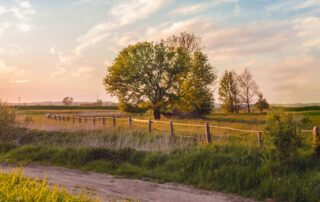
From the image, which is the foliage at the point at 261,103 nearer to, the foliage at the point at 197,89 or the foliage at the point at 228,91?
the foliage at the point at 228,91

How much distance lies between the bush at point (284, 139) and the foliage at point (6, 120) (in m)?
17.4

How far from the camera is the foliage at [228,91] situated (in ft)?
258

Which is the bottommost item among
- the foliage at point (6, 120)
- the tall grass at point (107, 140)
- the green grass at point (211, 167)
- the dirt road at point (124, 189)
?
the dirt road at point (124, 189)

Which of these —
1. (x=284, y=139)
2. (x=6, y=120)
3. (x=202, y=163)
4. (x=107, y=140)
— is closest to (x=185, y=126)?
(x=107, y=140)

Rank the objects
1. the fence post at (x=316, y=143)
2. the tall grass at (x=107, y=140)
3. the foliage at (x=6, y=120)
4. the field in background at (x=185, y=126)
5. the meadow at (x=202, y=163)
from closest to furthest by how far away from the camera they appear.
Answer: the meadow at (x=202, y=163)
the fence post at (x=316, y=143)
the tall grass at (x=107, y=140)
the field in background at (x=185, y=126)
the foliage at (x=6, y=120)

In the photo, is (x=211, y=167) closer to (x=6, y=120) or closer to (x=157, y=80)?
(x=6, y=120)

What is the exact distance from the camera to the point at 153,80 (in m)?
48.4

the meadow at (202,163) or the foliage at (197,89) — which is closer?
the meadow at (202,163)

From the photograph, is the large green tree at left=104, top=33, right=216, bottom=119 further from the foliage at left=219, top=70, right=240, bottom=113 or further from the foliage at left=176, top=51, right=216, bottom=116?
the foliage at left=219, top=70, right=240, bottom=113

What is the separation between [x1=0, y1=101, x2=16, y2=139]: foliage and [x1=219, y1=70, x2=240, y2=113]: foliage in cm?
5983

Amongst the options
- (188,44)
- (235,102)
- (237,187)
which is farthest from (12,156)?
(235,102)

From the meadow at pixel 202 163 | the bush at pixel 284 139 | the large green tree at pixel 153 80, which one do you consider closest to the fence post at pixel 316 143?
the meadow at pixel 202 163

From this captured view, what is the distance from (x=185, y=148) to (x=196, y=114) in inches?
1544

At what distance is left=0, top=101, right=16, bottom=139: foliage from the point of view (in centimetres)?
2302
